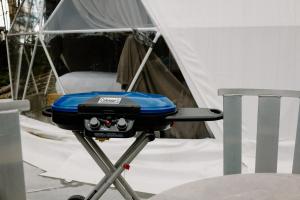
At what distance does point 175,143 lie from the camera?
3912mm

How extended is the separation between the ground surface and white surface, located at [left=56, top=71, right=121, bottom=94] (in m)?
1.34

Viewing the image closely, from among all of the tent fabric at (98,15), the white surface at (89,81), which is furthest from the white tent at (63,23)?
the white surface at (89,81)

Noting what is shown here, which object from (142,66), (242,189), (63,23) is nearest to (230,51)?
(142,66)

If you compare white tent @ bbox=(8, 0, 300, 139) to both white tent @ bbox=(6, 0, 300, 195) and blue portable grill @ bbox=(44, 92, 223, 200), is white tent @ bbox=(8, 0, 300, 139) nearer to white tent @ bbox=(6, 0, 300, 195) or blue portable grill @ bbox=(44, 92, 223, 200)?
white tent @ bbox=(6, 0, 300, 195)

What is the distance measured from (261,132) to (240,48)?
5.79 ft

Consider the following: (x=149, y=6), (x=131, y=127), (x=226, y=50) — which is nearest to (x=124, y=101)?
(x=131, y=127)

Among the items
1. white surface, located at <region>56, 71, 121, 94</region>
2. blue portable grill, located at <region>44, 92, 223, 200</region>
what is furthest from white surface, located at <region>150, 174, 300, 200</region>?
white surface, located at <region>56, 71, 121, 94</region>

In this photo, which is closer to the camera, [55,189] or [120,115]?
[120,115]

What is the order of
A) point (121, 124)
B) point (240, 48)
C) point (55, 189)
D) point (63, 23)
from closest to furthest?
point (121, 124) < point (55, 189) < point (240, 48) < point (63, 23)

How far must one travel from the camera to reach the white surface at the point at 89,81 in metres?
4.45

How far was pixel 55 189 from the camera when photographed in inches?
132

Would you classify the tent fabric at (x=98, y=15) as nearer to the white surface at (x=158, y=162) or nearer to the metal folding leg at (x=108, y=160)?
the white surface at (x=158, y=162)

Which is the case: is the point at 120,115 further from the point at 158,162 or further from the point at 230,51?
the point at 230,51

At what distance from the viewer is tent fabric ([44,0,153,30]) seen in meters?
4.15
